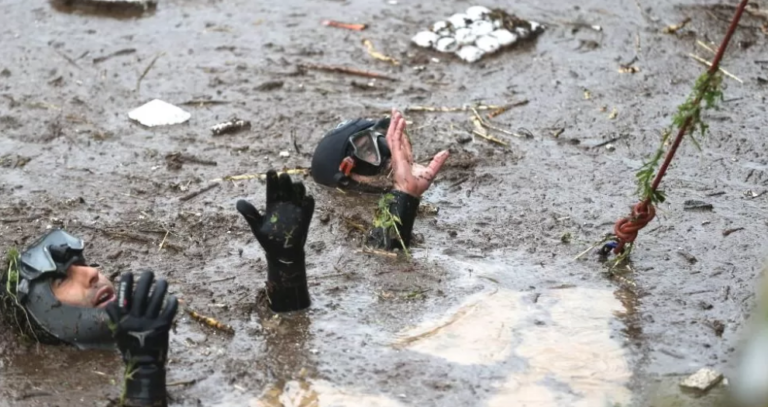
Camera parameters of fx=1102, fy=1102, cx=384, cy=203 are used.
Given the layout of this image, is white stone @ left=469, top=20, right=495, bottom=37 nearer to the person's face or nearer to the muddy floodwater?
the muddy floodwater

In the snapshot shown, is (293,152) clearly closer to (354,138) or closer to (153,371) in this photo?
(354,138)

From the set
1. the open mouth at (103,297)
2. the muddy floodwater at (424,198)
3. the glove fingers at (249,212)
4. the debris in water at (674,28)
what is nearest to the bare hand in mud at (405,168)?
the muddy floodwater at (424,198)

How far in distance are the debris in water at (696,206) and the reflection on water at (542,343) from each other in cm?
118

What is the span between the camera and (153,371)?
4180 mm

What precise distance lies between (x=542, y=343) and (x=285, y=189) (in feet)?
4.26

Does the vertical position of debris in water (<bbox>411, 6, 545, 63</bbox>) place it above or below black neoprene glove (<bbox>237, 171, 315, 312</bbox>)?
below

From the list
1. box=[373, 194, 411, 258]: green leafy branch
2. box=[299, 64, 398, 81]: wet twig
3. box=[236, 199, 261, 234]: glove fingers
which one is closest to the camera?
box=[236, 199, 261, 234]: glove fingers

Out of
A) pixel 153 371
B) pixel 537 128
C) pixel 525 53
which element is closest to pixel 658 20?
pixel 525 53

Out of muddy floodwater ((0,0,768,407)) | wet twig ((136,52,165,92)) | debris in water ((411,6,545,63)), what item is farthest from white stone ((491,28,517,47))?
wet twig ((136,52,165,92))

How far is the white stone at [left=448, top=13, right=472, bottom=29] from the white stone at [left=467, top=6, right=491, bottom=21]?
0.13ft

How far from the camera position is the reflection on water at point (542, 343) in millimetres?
4473

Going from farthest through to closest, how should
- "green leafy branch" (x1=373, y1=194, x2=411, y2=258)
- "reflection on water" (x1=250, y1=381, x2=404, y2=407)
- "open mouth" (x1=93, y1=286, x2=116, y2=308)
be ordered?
"green leafy branch" (x1=373, y1=194, x2=411, y2=258) → "open mouth" (x1=93, y1=286, x2=116, y2=308) → "reflection on water" (x1=250, y1=381, x2=404, y2=407)

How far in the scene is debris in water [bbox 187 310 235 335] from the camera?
486cm

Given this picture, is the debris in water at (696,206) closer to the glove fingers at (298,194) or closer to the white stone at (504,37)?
the glove fingers at (298,194)
